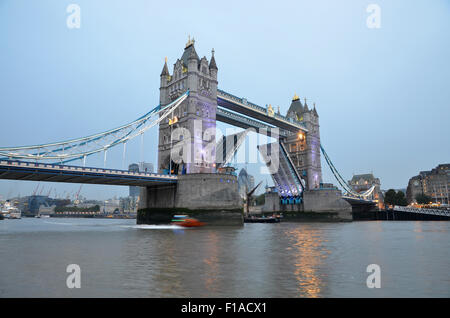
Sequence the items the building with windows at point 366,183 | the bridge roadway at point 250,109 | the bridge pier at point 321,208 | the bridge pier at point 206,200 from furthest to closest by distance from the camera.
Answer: the building with windows at point 366,183, the bridge pier at point 321,208, the bridge roadway at point 250,109, the bridge pier at point 206,200

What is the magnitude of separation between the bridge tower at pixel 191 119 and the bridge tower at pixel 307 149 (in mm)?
32873

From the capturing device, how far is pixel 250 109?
54.5 m

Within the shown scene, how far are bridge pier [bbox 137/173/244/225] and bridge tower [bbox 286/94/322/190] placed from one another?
34256 millimetres

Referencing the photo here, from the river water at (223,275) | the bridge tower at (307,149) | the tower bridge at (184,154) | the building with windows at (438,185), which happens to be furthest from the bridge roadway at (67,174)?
the building with windows at (438,185)

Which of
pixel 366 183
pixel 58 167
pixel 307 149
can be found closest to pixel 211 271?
pixel 58 167

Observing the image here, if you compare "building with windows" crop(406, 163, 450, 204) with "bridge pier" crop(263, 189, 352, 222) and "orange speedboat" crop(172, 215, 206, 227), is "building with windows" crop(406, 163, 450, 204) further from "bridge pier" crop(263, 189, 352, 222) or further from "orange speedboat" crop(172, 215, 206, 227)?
"orange speedboat" crop(172, 215, 206, 227)

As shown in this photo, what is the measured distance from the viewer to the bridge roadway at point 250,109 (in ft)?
166

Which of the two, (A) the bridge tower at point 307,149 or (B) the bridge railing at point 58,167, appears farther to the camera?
(A) the bridge tower at point 307,149

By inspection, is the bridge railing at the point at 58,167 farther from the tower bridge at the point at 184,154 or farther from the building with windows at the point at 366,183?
the building with windows at the point at 366,183

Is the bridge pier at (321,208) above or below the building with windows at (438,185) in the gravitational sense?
below

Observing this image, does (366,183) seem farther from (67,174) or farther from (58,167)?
(58,167)

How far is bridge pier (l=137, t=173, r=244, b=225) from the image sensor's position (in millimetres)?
37562
